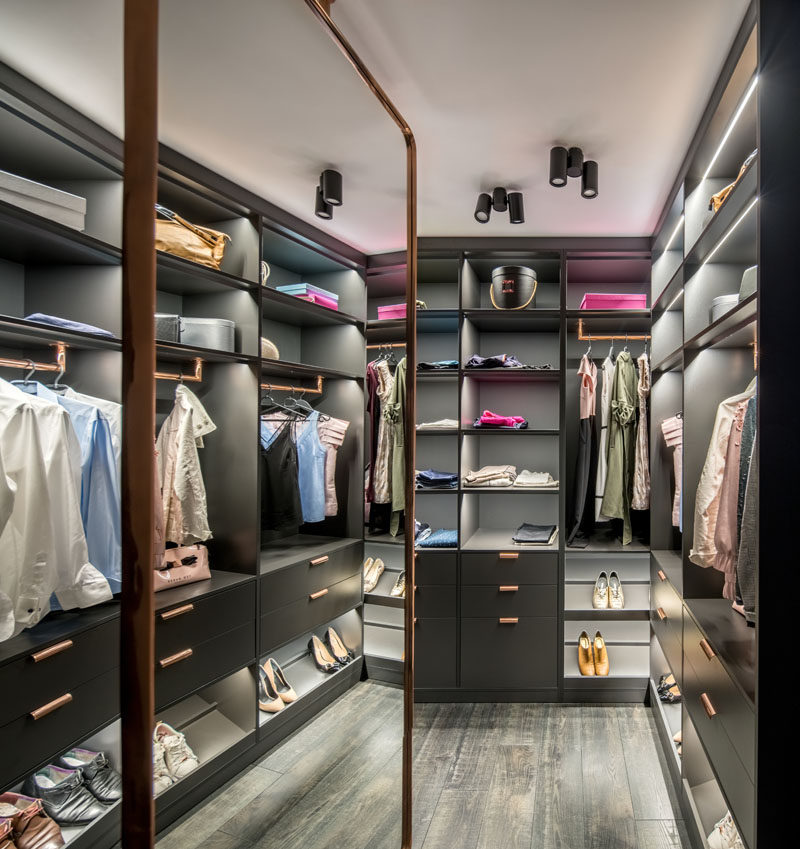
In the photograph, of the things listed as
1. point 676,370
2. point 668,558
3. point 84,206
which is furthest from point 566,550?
point 84,206

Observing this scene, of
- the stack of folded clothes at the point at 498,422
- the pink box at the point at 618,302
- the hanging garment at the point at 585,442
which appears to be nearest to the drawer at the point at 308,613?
the stack of folded clothes at the point at 498,422

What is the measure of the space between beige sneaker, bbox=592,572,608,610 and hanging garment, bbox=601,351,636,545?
0.29 m

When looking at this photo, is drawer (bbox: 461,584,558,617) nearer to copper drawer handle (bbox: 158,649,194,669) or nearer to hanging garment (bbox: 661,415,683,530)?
hanging garment (bbox: 661,415,683,530)

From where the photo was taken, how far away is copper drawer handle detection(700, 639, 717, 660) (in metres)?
1.70

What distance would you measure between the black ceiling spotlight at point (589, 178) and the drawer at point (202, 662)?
200 centimetres

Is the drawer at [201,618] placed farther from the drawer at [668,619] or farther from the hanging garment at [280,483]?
the drawer at [668,619]

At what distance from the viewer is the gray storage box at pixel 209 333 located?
2.45ft

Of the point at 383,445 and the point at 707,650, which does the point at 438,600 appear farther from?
the point at 383,445

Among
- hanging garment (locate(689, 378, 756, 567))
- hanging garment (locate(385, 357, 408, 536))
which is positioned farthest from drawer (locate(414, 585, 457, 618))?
hanging garment (locate(385, 357, 408, 536))

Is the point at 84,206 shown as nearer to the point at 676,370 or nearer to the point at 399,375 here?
the point at 399,375

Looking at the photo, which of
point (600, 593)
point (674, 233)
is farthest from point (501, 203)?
point (600, 593)

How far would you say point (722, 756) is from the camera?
1583 millimetres

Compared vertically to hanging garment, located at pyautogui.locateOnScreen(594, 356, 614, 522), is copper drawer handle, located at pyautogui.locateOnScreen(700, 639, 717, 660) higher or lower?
lower

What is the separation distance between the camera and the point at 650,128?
2.02 meters
